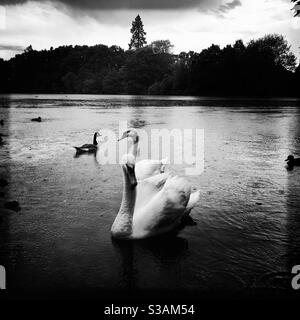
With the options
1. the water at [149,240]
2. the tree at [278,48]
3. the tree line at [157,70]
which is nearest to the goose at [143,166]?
the water at [149,240]

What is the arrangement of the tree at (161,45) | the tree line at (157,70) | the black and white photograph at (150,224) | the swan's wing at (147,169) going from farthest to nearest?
1. the tree at (161,45)
2. the tree line at (157,70)
3. the swan's wing at (147,169)
4. the black and white photograph at (150,224)

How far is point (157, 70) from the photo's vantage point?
10012 centimetres

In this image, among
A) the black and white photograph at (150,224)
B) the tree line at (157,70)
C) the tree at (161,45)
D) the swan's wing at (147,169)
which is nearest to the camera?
the black and white photograph at (150,224)

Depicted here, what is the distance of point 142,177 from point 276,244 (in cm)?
256

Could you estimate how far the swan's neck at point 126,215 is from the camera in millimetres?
4984

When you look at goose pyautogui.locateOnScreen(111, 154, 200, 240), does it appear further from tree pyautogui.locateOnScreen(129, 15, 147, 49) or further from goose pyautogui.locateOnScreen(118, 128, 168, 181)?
tree pyautogui.locateOnScreen(129, 15, 147, 49)

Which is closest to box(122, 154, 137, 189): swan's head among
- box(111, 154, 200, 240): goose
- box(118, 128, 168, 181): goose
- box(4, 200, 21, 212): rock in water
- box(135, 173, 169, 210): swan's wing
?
box(111, 154, 200, 240): goose

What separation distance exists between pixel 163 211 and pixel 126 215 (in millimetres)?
548

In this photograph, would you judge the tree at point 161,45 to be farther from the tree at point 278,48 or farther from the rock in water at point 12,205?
the rock in water at point 12,205

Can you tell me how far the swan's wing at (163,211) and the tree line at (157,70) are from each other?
6954 centimetres

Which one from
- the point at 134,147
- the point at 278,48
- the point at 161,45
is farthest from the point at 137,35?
the point at 134,147

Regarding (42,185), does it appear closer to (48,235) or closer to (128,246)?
(48,235)

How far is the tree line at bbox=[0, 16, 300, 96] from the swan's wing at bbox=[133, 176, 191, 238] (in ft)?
228

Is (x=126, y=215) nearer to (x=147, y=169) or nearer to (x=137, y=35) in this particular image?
(x=147, y=169)
